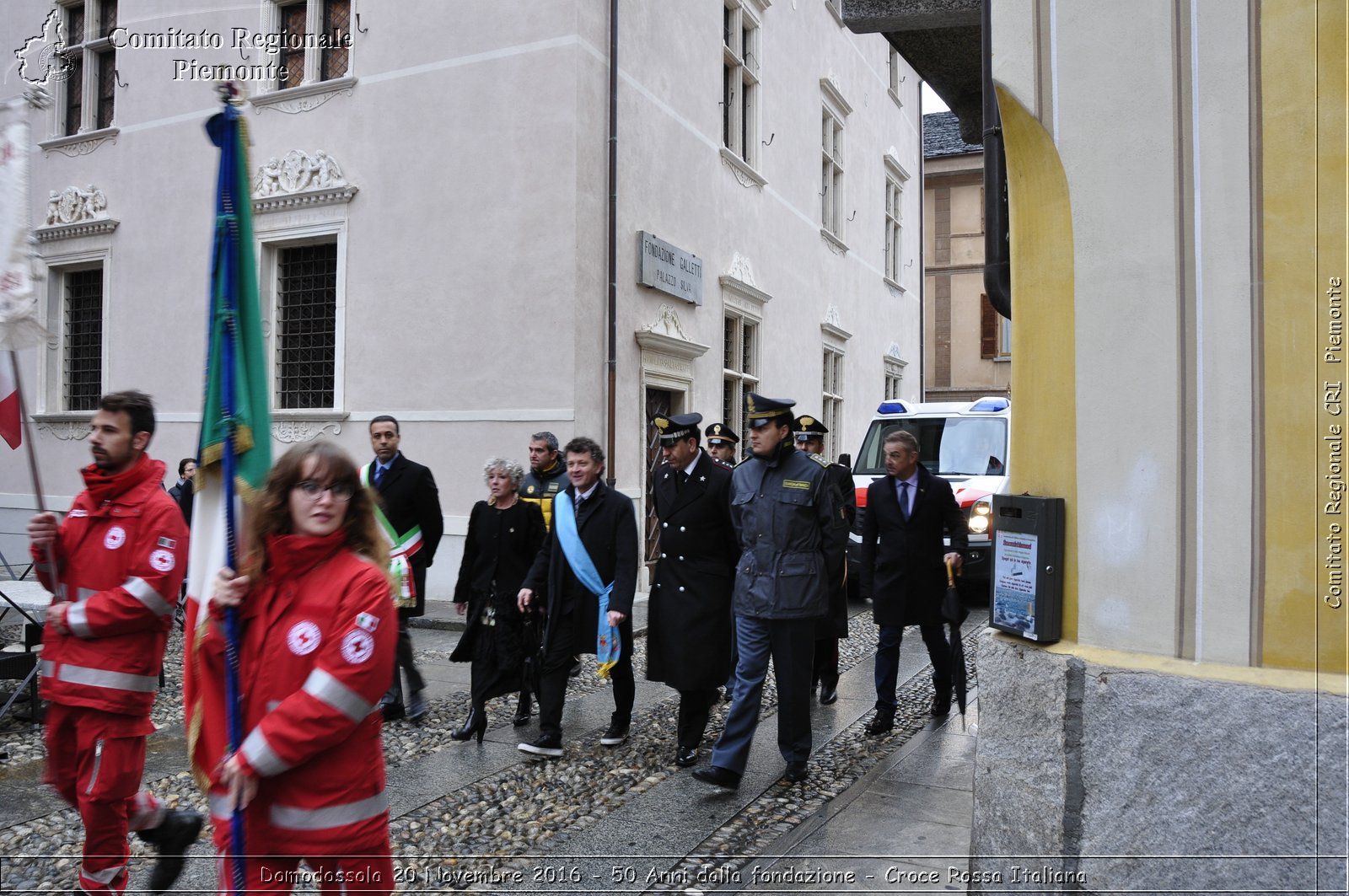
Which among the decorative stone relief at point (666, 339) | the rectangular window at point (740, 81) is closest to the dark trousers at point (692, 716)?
the decorative stone relief at point (666, 339)

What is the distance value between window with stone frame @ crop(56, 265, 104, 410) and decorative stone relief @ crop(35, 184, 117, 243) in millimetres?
542

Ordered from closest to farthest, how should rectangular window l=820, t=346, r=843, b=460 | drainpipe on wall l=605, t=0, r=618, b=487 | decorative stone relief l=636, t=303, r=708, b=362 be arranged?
1. drainpipe on wall l=605, t=0, r=618, b=487
2. decorative stone relief l=636, t=303, r=708, b=362
3. rectangular window l=820, t=346, r=843, b=460

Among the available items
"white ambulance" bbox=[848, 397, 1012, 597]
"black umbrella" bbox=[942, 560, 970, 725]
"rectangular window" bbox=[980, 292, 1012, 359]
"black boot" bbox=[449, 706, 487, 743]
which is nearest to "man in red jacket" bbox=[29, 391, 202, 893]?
"black boot" bbox=[449, 706, 487, 743]

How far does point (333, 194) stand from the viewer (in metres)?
12.5

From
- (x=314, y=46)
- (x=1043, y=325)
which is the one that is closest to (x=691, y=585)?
(x=1043, y=325)

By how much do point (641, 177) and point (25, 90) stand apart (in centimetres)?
925

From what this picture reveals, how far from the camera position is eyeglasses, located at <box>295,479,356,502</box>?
2.56 m

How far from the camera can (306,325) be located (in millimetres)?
12945

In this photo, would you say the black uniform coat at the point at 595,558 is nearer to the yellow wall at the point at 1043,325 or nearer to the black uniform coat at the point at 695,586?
the black uniform coat at the point at 695,586

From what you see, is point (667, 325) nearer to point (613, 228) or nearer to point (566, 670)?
point (613, 228)

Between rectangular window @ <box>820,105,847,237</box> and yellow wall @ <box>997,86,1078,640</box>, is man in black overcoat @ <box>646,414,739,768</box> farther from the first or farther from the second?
rectangular window @ <box>820,105,847,237</box>

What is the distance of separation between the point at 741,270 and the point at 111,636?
41.7ft

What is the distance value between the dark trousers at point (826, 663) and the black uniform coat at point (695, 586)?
5.07ft

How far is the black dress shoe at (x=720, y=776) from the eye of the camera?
16.4ft
